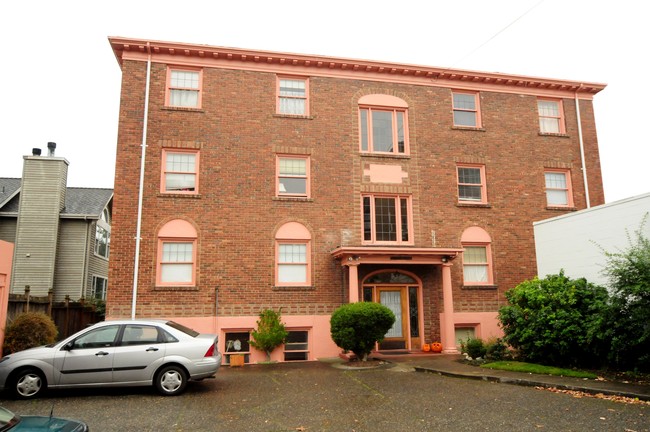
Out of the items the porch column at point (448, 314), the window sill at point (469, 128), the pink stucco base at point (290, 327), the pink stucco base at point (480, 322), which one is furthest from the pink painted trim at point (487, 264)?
the window sill at point (469, 128)

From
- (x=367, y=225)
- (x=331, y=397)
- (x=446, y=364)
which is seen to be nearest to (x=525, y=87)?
(x=367, y=225)

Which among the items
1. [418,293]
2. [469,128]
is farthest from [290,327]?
[469,128]

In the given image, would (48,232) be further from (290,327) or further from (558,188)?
(558,188)

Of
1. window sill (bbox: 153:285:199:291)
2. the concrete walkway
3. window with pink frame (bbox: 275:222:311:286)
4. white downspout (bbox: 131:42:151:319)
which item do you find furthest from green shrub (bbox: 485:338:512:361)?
white downspout (bbox: 131:42:151:319)

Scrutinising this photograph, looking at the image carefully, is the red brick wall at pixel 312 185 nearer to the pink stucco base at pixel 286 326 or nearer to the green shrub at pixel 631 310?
the pink stucco base at pixel 286 326

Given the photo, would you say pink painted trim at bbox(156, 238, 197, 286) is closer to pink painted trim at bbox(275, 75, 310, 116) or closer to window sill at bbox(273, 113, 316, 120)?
window sill at bbox(273, 113, 316, 120)

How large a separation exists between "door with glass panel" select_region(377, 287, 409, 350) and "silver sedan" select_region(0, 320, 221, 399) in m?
8.30

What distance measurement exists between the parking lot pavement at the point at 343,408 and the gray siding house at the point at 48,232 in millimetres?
15469

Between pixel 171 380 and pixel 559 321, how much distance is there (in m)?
9.19

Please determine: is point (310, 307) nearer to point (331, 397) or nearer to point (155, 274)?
point (155, 274)

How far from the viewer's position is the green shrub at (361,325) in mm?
13961

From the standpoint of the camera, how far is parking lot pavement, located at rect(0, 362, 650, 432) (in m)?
7.64

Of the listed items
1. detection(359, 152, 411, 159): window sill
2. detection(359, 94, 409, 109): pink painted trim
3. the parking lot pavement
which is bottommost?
the parking lot pavement

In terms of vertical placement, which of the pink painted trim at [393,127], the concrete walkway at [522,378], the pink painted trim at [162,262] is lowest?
the concrete walkway at [522,378]
